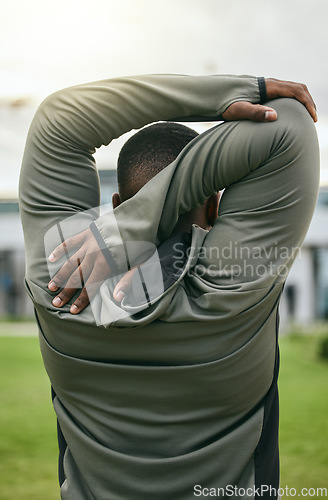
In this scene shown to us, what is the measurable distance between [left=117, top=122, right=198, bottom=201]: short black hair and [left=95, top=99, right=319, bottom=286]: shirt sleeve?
0.11 meters

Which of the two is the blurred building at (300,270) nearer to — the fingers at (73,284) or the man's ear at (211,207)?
the man's ear at (211,207)

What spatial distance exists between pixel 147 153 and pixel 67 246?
0.88 ft

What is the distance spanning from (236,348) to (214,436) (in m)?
0.19

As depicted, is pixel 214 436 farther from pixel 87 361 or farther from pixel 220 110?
pixel 220 110

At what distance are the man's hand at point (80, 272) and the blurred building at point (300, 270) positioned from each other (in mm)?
10984

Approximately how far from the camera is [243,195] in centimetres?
87

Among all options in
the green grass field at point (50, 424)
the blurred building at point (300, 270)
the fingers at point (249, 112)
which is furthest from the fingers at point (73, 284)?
the blurred building at point (300, 270)

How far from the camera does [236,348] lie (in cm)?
92

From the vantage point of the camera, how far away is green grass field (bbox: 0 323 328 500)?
12.8ft

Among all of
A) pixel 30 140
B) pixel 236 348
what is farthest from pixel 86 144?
pixel 236 348

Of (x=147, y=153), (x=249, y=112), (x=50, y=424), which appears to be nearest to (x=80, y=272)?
(x=147, y=153)

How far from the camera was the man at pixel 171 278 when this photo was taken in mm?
861

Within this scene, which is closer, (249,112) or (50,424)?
(249,112)

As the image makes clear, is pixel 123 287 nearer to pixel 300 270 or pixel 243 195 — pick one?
pixel 243 195
